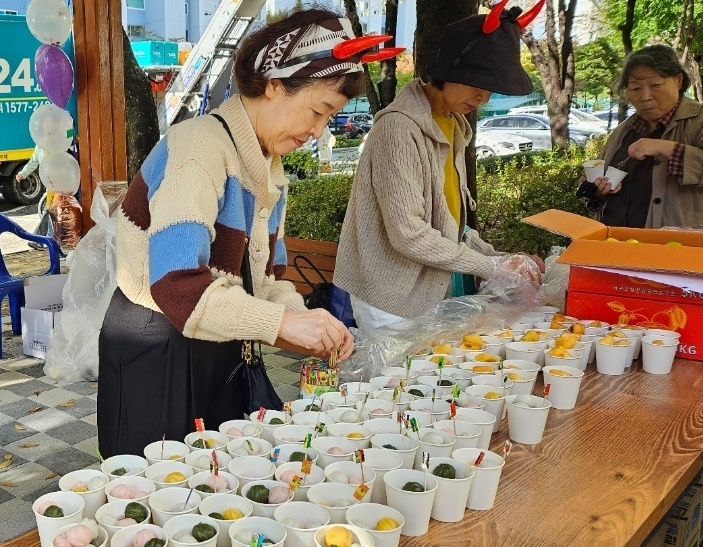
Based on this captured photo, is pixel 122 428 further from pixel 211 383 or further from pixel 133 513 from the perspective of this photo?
pixel 133 513

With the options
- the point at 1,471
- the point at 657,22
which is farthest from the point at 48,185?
the point at 657,22

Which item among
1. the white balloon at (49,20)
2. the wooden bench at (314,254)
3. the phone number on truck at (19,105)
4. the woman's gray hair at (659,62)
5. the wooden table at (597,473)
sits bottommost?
the wooden bench at (314,254)

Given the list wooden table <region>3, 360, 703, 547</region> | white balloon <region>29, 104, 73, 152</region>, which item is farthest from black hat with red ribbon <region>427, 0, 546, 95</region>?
white balloon <region>29, 104, 73, 152</region>

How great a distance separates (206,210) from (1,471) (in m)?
2.51

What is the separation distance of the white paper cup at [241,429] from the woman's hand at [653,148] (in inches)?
99.6

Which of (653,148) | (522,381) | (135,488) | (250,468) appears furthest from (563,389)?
(653,148)

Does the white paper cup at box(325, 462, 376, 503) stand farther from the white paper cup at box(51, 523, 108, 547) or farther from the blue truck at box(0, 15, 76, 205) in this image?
the blue truck at box(0, 15, 76, 205)

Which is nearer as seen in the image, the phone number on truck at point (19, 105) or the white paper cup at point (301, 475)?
the white paper cup at point (301, 475)

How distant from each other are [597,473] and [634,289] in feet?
3.87

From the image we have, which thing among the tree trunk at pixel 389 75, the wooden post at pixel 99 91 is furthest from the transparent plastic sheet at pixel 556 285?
the tree trunk at pixel 389 75

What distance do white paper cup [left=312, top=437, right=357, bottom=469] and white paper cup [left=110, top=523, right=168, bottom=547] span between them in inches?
15.2

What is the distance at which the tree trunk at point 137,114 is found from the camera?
6219mm

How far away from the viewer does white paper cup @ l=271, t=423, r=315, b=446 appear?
155 centimetres

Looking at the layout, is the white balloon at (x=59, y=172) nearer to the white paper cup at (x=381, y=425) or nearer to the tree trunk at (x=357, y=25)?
the tree trunk at (x=357, y=25)
